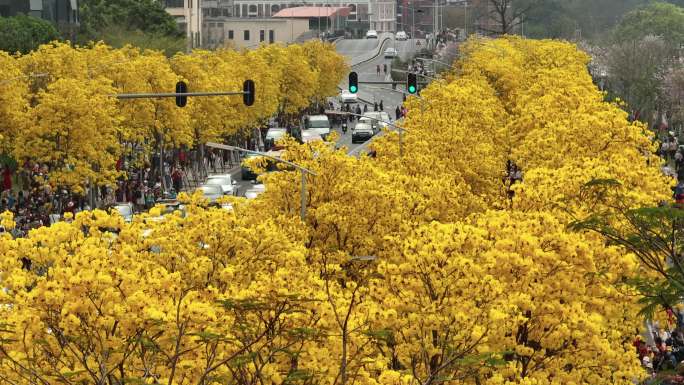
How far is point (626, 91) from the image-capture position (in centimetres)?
11731

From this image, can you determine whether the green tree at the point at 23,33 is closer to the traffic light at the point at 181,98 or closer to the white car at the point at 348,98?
the white car at the point at 348,98

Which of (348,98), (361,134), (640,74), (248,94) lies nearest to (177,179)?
(248,94)

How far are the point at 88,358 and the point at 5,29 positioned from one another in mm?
70774

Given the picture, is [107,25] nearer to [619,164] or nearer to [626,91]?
[626,91]

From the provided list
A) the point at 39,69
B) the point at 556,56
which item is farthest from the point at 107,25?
the point at 39,69

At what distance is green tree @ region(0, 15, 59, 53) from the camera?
9438cm

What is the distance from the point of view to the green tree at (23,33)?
9438 centimetres

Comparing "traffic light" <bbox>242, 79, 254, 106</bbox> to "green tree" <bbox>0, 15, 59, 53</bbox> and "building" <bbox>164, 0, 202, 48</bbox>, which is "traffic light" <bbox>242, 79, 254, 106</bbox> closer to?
"green tree" <bbox>0, 15, 59, 53</bbox>

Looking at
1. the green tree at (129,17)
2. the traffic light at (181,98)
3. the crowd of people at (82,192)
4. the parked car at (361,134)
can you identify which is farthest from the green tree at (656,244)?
the green tree at (129,17)

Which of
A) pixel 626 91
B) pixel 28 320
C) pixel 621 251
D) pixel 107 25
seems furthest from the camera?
pixel 107 25

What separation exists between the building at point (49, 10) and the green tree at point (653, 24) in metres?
57.7

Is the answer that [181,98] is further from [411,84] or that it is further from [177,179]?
[177,179]

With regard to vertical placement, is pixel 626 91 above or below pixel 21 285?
below

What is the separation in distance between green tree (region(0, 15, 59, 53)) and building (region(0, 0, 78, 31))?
293 inches
